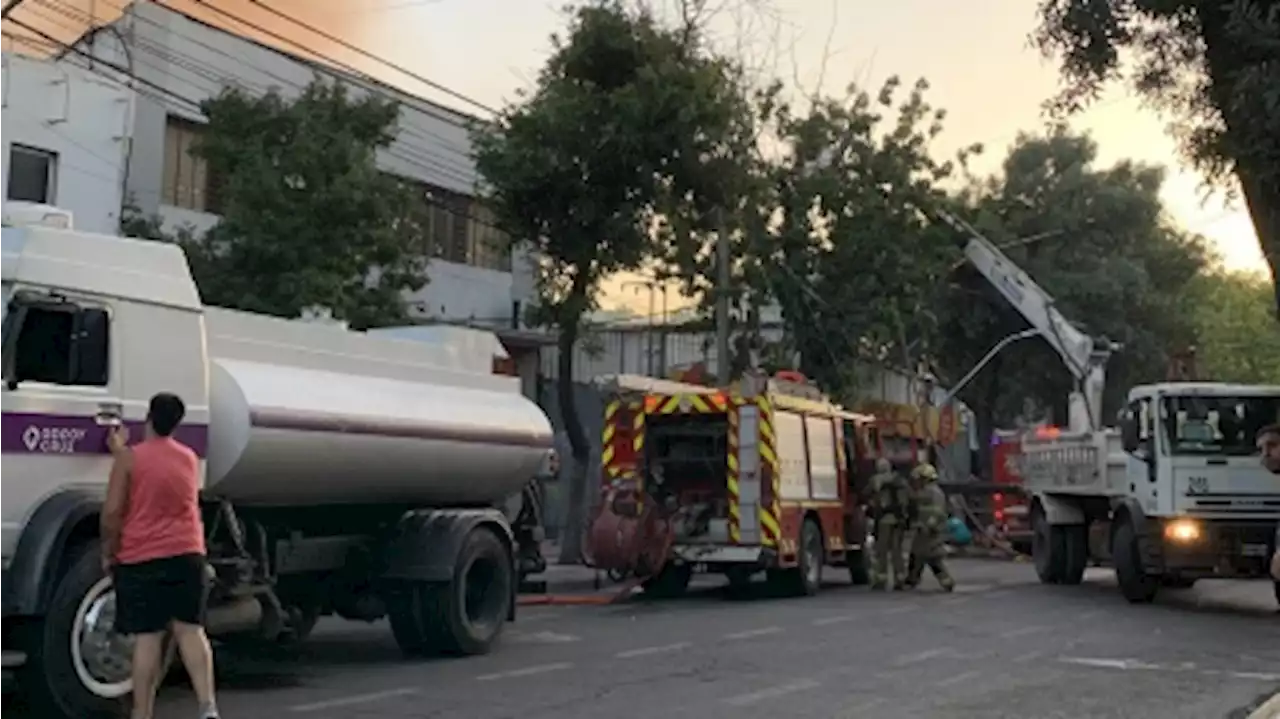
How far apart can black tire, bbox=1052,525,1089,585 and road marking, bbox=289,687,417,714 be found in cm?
1294

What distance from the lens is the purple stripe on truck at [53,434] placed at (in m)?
7.88

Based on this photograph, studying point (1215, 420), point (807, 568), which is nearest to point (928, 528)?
point (807, 568)

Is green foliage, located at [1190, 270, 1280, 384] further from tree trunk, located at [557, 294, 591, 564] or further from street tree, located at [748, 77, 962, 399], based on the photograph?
tree trunk, located at [557, 294, 591, 564]

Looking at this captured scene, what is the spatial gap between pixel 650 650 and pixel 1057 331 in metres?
14.7

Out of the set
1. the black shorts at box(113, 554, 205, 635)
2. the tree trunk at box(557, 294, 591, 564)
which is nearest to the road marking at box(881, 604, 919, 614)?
the tree trunk at box(557, 294, 591, 564)

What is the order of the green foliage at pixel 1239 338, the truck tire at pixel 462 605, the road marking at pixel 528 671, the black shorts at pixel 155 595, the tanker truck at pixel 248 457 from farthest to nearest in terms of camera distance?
the green foliage at pixel 1239 338, the truck tire at pixel 462 605, the road marking at pixel 528 671, the tanker truck at pixel 248 457, the black shorts at pixel 155 595

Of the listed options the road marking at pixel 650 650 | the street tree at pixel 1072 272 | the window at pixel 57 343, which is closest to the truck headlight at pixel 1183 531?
the road marking at pixel 650 650

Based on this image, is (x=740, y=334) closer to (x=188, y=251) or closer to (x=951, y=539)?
(x=951, y=539)

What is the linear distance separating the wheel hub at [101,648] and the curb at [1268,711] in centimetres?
626

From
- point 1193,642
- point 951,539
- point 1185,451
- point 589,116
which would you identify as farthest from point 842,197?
point 1193,642

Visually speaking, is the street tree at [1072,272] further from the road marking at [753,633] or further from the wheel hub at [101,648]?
the wheel hub at [101,648]

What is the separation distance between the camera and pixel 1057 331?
2466 cm

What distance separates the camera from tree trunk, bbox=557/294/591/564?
66.6 ft

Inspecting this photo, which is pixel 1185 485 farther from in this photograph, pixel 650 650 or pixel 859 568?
pixel 650 650
